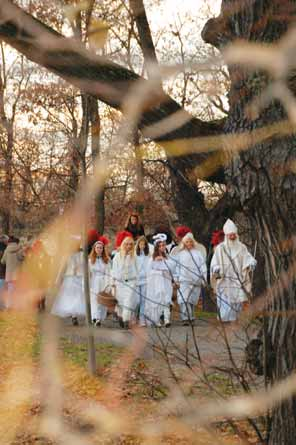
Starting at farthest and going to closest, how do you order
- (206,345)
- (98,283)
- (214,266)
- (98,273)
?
1. (98,283)
2. (98,273)
3. (214,266)
4. (206,345)

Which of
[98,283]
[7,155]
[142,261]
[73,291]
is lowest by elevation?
[73,291]

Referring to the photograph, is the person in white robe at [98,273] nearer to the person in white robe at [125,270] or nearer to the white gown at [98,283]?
the white gown at [98,283]

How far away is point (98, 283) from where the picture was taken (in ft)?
49.0

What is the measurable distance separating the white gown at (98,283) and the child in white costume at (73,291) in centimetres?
21

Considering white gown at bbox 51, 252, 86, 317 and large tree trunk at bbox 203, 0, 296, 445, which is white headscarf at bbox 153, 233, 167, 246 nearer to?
white gown at bbox 51, 252, 86, 317

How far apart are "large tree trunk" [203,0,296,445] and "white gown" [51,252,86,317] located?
406 inches

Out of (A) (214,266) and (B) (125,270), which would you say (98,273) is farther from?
(A) (214,266)

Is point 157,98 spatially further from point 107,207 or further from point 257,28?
point 107,207

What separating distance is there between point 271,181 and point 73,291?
11.3 metres

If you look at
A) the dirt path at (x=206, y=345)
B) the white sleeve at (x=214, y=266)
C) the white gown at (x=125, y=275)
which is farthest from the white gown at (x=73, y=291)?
the dirt path at (x=206, y=345)

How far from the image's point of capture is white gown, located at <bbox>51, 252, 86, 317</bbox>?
14.8 meters

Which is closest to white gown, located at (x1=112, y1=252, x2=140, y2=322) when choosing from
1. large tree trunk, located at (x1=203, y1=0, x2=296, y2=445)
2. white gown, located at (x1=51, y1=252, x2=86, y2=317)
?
white gown, located at (x1=51, y1=252, x2=86, y2=317)

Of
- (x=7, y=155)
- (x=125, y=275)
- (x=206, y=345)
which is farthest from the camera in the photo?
(x=7, y=155)

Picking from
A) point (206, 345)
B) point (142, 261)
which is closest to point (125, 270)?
point (142, 261)
